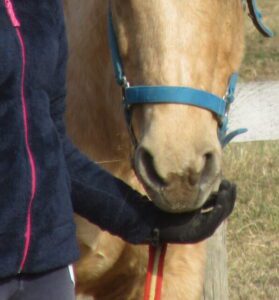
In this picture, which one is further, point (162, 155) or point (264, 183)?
point (264, 183)

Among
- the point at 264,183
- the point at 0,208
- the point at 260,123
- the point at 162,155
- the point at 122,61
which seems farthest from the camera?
the point at 264,183

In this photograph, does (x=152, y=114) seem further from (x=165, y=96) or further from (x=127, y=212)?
(x=127, y=212)

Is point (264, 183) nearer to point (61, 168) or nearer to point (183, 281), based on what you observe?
point (183, 281)

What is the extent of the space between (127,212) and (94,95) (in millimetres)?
738

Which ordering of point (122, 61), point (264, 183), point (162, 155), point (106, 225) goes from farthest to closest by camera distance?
point (264, 183)
point (122, 61)
point (106, 225)
point (162, 155)

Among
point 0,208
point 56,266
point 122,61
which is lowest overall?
point 56,266

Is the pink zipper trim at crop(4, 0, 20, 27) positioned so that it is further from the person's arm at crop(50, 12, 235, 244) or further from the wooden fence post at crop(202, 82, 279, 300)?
the wooden fence post at crop(202, 82, 279, 300)

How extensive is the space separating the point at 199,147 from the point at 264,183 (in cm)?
329

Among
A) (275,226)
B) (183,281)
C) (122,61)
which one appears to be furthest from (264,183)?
(122,61)

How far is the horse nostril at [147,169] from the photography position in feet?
8.36

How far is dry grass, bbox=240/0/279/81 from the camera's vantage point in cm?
1045

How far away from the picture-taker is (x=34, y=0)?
2.48 m

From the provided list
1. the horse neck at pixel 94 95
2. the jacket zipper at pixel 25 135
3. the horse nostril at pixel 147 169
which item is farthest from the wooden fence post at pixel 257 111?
the jacket zipper at pixel 25 135

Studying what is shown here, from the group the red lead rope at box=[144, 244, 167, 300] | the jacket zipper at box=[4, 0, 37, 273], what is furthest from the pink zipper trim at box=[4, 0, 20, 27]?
the red lead rope at box=[144, 244, 167, 300]
